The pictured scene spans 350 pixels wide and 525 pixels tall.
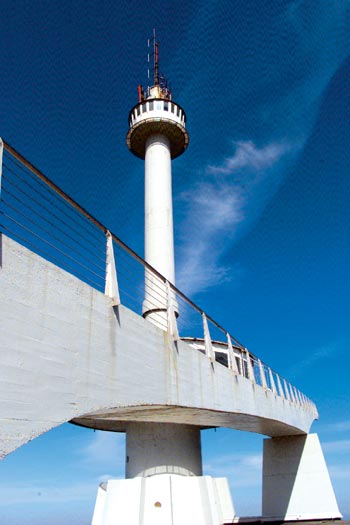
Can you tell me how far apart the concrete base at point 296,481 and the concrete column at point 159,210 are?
429 inches

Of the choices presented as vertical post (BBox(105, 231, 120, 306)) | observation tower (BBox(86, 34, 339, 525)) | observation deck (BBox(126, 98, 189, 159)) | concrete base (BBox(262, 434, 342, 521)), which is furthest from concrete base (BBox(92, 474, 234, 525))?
observation deck (BBox(126, 98, 189, 159))

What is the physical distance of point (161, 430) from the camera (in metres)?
15.0

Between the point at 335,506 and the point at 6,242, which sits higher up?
the point at 6,242

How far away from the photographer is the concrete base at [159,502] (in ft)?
44.7

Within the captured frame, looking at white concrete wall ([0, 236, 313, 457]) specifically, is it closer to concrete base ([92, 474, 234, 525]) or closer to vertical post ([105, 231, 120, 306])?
vertical post ([105, 231, 120, 306])

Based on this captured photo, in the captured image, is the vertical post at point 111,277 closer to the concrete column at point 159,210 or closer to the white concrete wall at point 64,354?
the white concrete wall at point 64,354

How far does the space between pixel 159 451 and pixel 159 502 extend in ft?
4.92

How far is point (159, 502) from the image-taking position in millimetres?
13742

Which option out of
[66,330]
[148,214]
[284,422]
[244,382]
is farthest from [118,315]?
[148,214]

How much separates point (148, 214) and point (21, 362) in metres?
16.6

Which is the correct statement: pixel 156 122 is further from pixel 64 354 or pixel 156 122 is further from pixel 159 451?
pixel 64 354

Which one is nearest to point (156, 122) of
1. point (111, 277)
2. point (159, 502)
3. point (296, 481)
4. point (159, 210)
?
point (159, 210)

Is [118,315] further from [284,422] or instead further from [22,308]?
[284,422]

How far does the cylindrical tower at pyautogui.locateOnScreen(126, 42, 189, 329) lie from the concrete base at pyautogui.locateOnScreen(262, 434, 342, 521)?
1094 cm
